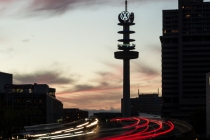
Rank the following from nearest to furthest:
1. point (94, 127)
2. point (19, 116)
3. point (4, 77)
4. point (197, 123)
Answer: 1. point (19, 116)
2. point (94, 127)
3. point (197, 123)
4. point (4, 77)

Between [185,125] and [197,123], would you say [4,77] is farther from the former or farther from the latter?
[185,125]

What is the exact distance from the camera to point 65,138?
7800 centimetres

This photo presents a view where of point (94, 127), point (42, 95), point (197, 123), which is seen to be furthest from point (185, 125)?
point (42, 95)

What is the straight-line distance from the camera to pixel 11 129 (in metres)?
27.8

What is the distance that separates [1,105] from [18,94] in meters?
151

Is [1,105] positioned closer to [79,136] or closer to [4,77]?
[79,136]

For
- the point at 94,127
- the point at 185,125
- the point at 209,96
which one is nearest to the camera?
the point at 185,125

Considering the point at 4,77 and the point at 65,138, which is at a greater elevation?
the point at 4,77

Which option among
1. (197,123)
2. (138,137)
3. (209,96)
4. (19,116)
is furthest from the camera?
(197,123)

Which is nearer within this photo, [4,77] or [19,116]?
[19,116]

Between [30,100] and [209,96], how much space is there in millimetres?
70313

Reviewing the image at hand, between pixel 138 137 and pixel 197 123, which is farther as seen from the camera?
pixel 197 123

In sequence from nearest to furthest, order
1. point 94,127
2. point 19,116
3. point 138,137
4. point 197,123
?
point 19,116 < point 138,137 < point 94,127 < point 197,123

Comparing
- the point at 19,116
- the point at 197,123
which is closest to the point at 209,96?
the point at 197,123
